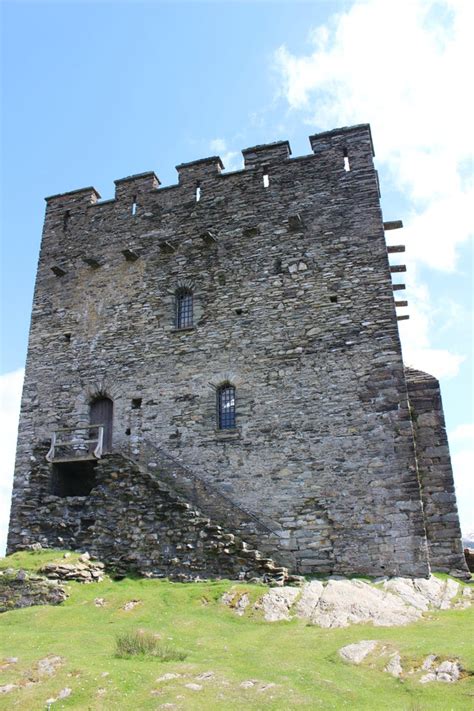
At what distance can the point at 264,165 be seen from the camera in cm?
1930

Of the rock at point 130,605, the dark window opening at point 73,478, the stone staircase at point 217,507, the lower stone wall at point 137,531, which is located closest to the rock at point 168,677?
the rock at point 130,605

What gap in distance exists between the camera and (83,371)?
19.2 meters

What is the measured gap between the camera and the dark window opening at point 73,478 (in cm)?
1770

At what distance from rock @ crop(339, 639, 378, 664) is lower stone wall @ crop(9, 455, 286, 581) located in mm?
4109

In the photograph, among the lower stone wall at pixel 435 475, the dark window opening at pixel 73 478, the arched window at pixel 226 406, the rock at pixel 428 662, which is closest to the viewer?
the rock at pixel 428 662

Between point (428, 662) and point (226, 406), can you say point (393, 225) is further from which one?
point (428, 662)

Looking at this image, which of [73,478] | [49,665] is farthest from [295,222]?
[49,665]

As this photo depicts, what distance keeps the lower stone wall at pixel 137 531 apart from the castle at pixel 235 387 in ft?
0.16

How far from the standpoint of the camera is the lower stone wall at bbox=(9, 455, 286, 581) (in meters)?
14.0

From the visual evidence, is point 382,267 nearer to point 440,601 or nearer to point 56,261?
point 440,601

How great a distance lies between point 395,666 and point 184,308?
1268 cm

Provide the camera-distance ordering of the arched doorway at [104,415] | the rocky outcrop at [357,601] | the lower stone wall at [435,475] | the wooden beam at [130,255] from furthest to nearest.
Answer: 1. the wooden beam at [130,255]
2. the arched doorway at [104,415]
3. the lower stone wall at [435,475]
4. the rocky outcrop at [357,601]

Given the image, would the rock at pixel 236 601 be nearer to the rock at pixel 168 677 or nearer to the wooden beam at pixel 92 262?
A: the rock at pixel 168 677

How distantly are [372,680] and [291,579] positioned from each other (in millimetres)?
5545
